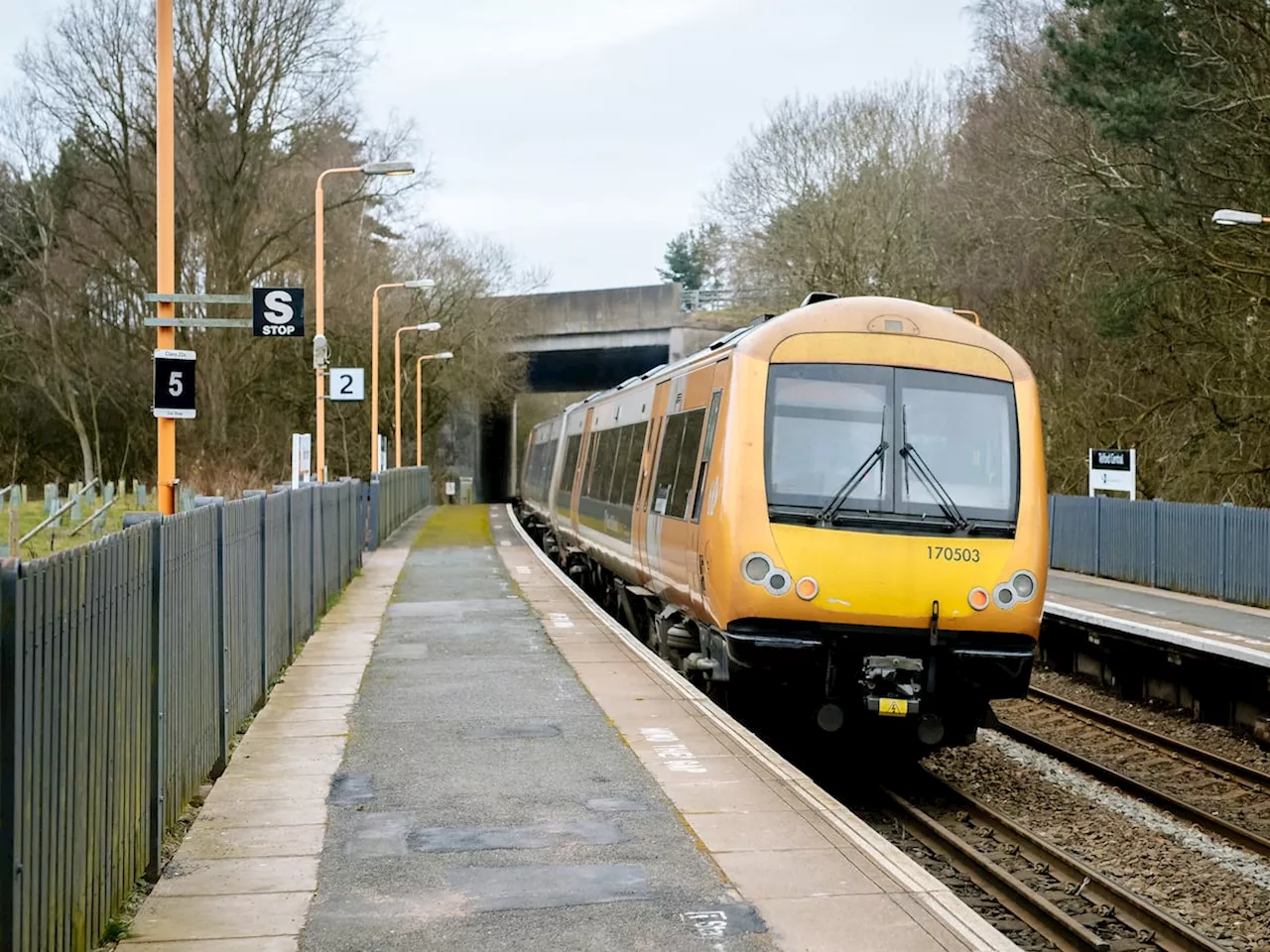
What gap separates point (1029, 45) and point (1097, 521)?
19.0m

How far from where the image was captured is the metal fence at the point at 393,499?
31.1m

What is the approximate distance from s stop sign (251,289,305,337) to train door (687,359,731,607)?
575 cm

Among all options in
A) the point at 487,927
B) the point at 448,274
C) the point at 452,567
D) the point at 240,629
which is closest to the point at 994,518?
the point at 240,629

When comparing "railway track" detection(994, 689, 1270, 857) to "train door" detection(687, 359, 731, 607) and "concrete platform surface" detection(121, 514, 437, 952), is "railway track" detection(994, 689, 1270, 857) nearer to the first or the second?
"train door" detection(687, 359, 731, 607)

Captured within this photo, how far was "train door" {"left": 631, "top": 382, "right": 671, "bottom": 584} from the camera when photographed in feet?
45.5

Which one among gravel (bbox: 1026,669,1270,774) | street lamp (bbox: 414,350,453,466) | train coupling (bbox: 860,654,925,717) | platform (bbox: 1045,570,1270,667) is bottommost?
gravel (bbox: 1026,669,1270,774)

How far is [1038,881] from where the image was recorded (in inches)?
341

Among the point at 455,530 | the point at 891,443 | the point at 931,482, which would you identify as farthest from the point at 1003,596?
the point at 455,530

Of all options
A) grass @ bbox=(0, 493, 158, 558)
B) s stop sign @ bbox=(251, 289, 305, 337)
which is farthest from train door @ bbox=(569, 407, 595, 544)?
grass @ bbox=(0, 493, 158, 558)

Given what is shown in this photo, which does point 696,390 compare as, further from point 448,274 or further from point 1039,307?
point 448,274

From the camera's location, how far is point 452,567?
83.4 feet

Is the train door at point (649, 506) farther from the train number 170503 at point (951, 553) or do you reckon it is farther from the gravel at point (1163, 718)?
the gravel at point (1163, 718)

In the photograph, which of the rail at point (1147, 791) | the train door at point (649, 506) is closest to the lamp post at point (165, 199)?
the train door at point (649, 506)

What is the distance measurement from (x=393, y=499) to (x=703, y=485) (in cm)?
2761
